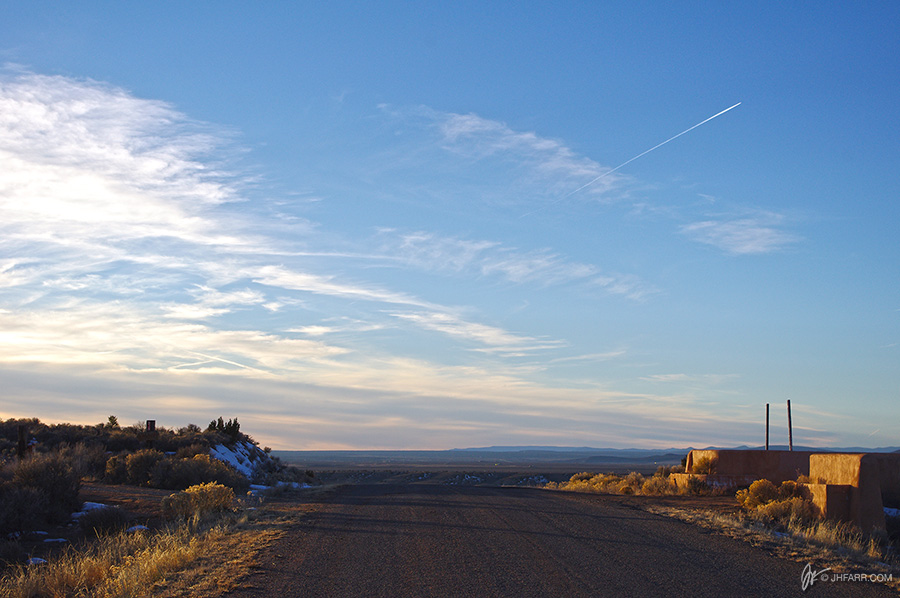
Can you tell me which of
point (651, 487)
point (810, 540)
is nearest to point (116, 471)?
point (651, 487)

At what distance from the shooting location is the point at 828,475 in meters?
18.7

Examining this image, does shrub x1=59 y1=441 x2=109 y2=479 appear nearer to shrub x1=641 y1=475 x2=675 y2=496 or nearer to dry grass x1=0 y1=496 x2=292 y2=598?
dry grass x1=0 y1=496 x2=292 y2=598

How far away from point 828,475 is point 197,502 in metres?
17.1

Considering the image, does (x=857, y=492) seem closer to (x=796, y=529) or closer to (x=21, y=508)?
(x=796, y=529)

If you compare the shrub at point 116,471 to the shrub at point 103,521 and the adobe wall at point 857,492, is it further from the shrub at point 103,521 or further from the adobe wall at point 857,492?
the adobe wall at point 857,492

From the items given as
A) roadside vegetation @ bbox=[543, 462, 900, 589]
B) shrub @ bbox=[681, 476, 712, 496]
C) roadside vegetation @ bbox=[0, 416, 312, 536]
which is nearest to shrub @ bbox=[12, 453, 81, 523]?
roadside vegetation @ bbox=[0, 416, 312, 536]

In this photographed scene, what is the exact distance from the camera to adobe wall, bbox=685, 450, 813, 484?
23984 mm

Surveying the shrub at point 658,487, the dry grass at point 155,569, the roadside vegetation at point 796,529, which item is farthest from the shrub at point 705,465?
the dry grass at point 155,569

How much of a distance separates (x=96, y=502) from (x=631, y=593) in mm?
18813

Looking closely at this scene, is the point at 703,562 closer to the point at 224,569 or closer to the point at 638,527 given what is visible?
the point at 638,527

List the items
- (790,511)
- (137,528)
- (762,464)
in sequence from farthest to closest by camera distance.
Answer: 1. (762,464)
2. (790,511)
3. (137,528)
